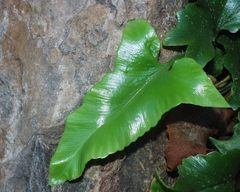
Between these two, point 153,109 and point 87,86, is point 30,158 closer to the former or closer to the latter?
point 87,86

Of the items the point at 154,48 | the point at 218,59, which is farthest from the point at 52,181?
the point at 218,59

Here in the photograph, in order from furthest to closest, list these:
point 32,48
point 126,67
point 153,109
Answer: point 32,48, point 126,67, point 153,109

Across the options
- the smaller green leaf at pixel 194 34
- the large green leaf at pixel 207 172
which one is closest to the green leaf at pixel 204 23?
the smaller green leaf at pixel 194 34

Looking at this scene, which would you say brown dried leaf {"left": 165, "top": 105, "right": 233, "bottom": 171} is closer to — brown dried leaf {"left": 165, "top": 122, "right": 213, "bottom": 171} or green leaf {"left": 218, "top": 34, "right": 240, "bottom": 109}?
brown dried leaf {"left": 165, "top": 122, "right": 213, "bottom": 171}

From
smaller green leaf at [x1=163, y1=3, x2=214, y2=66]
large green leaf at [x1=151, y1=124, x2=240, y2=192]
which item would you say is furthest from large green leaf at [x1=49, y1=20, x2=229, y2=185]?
large green leaf at [x1=151, y1=124, x2=240, y2=192]

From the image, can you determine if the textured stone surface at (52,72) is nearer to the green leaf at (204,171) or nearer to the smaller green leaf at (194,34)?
the smaller green leaf at (194,34)

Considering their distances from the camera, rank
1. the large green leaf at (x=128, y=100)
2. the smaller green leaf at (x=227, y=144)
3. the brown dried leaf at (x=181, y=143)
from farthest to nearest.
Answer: the brown dried leaf at (x=181, y=143) → the smaller green leaf at (x=227, y=144) → the large green leaf at (x=128, y=100)
